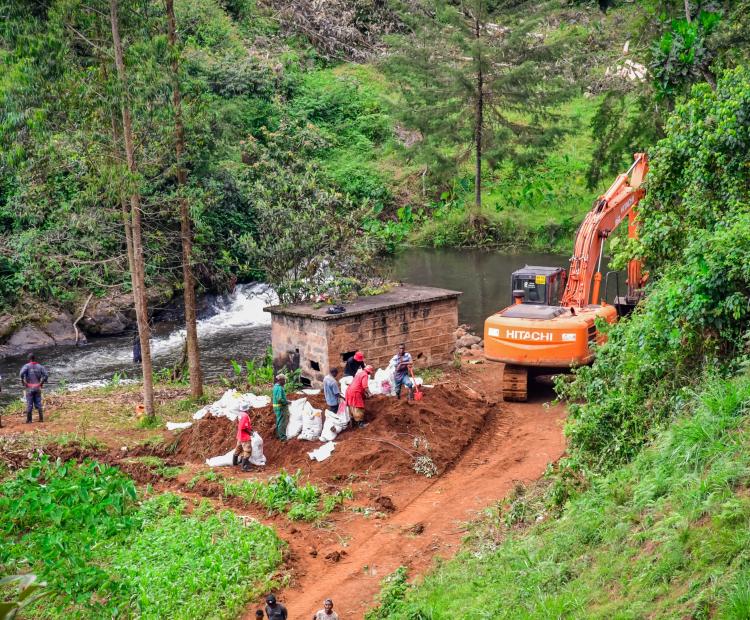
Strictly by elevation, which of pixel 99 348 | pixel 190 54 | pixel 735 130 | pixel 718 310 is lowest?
pixel 99 348

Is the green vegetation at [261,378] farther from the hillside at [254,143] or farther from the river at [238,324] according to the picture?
the hillside at [254,143]

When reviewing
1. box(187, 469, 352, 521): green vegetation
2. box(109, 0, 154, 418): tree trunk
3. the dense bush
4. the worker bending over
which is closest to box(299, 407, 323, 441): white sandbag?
the worker bending over

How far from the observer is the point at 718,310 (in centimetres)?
1029

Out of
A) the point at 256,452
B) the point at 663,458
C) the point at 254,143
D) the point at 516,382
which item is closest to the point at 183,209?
the point at 254,143

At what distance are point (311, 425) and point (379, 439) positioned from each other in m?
1.33

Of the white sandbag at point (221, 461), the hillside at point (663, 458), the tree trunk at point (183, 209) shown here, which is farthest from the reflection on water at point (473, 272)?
the hillside at point (663, 458)

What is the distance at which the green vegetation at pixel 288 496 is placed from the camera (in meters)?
13.1

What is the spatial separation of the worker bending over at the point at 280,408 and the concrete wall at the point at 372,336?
3179mm

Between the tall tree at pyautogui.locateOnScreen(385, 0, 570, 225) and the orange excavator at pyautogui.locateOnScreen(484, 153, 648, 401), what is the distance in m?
17.4

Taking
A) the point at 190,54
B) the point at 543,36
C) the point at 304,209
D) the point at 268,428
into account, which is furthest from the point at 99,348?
the point at 543,36

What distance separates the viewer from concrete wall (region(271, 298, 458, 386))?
62.6 feet

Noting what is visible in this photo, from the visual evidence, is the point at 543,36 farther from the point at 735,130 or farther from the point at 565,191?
the point at 735,130

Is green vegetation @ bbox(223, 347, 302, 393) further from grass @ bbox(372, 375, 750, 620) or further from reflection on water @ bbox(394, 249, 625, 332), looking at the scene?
grass @ bbox(372, 375, 750, 620)

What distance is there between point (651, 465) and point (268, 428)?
26.7ft
